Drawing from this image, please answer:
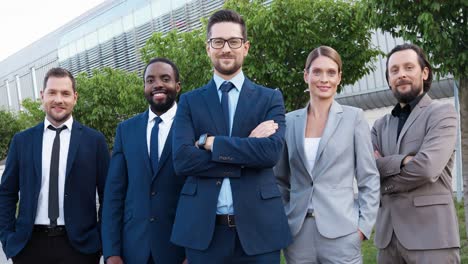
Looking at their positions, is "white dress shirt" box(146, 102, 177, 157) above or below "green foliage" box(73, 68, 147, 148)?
below

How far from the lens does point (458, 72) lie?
23.6 feet

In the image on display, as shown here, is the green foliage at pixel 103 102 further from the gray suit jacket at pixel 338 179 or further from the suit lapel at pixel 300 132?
the gray suit jacket at pixel 338 179

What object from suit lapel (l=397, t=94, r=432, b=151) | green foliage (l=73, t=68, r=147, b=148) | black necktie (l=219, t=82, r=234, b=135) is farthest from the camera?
green foliage (l=73, t=68, r=147, b=148)

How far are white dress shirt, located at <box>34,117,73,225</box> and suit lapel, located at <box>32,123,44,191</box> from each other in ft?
0.11

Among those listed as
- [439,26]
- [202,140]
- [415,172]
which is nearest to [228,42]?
[202,140]

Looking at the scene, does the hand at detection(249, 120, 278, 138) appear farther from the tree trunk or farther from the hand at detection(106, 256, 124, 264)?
the tree trunk

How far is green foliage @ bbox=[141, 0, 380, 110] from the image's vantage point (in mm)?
12133

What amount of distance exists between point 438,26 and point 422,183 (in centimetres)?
347

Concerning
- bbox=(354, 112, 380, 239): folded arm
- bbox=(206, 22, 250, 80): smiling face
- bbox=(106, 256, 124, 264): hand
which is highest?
bbox=(206, 22, 250, 80): smiling face

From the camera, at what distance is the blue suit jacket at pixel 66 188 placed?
442 centimetres

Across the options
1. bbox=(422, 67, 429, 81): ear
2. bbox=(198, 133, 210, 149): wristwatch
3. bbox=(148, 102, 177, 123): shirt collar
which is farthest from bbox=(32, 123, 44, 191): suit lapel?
bbox=(422, 67, 429, 81): ear

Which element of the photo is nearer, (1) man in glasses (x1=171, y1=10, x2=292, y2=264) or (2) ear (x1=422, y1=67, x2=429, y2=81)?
(1) man in glasses (x1=171, y1=10, x2=292, y2=264)

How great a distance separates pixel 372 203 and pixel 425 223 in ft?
1.83

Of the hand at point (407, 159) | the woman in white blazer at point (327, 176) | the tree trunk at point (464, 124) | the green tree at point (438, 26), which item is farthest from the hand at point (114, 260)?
the tree trunk at point (464, 124)
